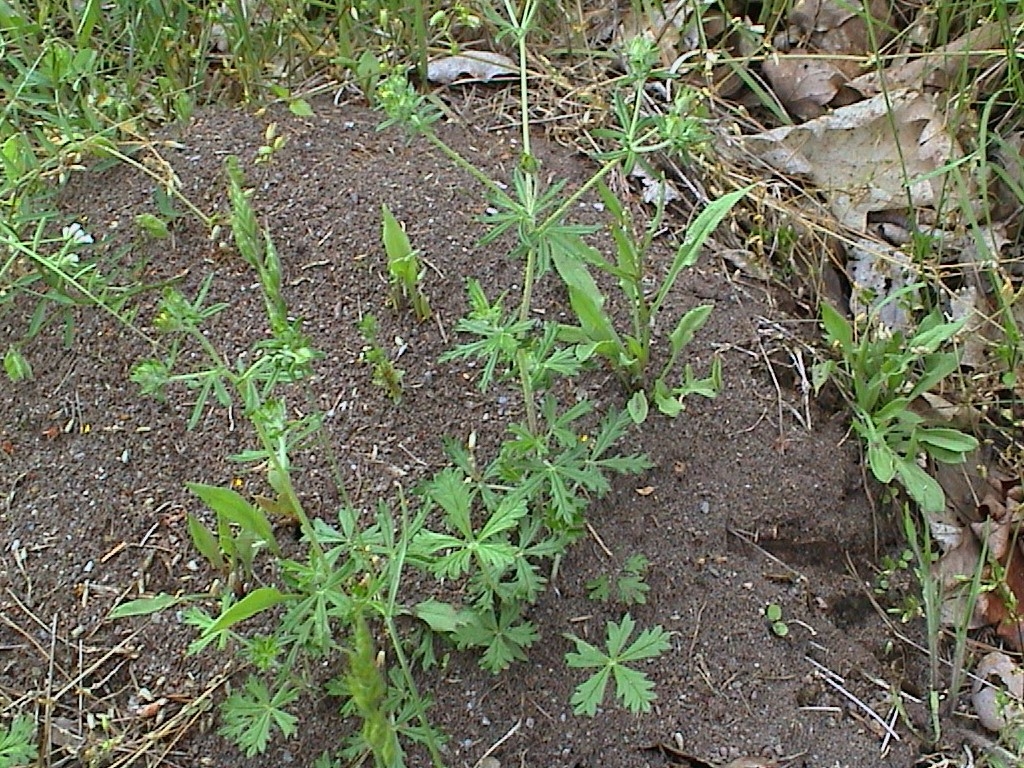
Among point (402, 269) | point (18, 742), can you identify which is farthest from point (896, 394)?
point (18, 742)

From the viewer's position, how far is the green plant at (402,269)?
2041mm

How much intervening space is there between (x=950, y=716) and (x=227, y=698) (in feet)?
3.96

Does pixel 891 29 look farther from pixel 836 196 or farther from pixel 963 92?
pixel 836 196

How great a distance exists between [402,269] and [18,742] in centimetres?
97

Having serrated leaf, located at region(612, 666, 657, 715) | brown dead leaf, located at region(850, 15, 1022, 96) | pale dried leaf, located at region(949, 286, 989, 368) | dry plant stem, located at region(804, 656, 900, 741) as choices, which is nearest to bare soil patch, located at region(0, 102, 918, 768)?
dry plant stem, located at region(804, 656, 900, 741)

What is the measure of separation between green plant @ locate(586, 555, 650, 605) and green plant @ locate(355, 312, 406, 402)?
479 millimetres

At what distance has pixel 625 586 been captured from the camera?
1892 millimetres

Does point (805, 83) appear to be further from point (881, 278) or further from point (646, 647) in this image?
point (646, 647)

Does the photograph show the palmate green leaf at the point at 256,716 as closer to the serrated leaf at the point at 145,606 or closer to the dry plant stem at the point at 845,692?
the serrated leaf at the point at 145,606

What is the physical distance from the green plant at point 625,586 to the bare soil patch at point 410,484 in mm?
22

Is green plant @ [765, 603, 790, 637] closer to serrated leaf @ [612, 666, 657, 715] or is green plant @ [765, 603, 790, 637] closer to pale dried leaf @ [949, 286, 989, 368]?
serrated leaf @ [612, 666, 657, 715]

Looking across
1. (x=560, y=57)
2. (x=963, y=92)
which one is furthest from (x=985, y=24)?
(x=560, y=57)

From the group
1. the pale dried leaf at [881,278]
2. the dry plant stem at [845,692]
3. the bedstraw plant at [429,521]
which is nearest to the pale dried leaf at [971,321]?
the pale dried leaf at [881,278]

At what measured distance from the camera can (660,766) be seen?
72.1 inches
